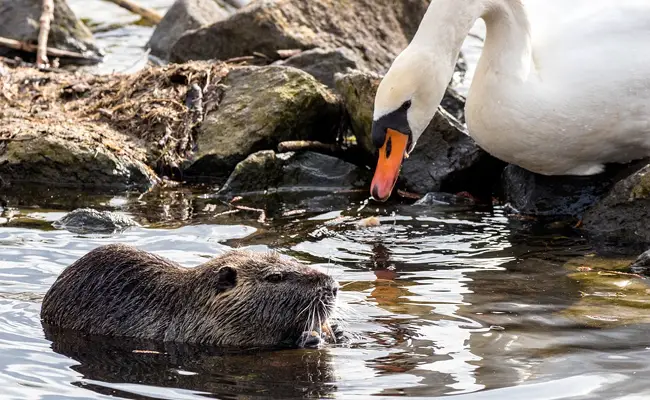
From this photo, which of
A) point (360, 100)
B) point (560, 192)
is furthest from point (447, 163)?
point (560, 192)

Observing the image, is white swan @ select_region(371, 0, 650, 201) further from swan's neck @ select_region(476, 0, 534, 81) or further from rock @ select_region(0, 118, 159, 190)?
rock @ select_region(0, 118, 159, 190)

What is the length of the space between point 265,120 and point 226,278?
4409 mm

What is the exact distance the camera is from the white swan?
8.20 meters

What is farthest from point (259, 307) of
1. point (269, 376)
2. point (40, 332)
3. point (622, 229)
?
point (622, 229)

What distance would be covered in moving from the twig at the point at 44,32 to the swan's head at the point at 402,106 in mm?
6602

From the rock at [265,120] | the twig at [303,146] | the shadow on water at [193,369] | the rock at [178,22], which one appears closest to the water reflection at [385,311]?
the shadow on water at [193,369]

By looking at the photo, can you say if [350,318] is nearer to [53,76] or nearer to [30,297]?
[30,297]

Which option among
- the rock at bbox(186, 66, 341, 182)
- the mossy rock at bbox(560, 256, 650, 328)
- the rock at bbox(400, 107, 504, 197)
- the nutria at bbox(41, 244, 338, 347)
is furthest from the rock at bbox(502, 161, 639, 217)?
the nutria at bbox(41, 244, 338, 347)

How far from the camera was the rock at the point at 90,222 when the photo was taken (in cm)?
840

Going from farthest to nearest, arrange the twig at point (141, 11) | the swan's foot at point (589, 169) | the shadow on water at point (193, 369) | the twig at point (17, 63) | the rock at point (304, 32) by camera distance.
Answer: the twig at point (141, 11) < the twig at point (17, 63) < the rock at point (304, 32) < the swan's foot at point (589, 169) < the shadow on water at point (193, 369)

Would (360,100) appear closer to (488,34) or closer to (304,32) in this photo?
(488,34)

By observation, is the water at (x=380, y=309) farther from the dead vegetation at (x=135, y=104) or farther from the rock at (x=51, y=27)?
the rock at (x=51, y=27)

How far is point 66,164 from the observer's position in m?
10.0

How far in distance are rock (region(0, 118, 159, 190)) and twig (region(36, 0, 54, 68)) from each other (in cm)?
378
